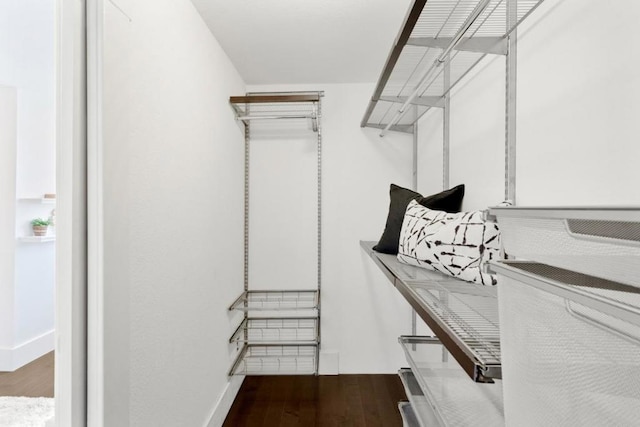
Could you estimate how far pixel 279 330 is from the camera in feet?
8.69

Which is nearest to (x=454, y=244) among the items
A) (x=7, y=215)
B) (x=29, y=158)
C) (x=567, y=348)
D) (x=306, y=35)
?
(x=567, y=348)

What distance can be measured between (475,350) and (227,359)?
1.92 m

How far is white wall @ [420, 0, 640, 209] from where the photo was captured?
74 cm

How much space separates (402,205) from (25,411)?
1.83 m

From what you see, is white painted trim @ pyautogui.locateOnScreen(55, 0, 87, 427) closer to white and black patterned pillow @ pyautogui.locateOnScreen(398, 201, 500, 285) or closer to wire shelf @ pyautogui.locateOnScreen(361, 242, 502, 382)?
wire shelf @ pyautogui.locateOnScreen(361, 242, 502, 382)

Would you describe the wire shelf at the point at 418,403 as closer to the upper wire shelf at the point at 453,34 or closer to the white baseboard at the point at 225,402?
the white baseboard at the point at 225,402

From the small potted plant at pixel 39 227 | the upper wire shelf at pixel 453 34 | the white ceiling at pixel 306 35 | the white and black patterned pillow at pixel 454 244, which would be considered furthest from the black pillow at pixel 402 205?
the small potted plant at pixel 39 227

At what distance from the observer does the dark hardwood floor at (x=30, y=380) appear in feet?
4.22

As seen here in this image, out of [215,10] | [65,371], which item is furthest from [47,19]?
[65,371]

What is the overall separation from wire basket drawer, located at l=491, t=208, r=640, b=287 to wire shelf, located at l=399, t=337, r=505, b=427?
0.68m

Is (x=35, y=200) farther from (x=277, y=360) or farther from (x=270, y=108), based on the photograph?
(x=277, y=360)

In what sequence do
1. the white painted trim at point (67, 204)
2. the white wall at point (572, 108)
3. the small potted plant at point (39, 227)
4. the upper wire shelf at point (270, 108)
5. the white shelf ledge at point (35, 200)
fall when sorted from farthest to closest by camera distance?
the upper wire shelf at point (270, 108), the small potted plant at point (39, 227), the white shelf ledge at point (35, 200), the white painted trim at point (67, 204), the white wall at point (572, 108)

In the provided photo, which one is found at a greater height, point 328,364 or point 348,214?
point 348,214

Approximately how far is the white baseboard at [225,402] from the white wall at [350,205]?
688 millimetres
